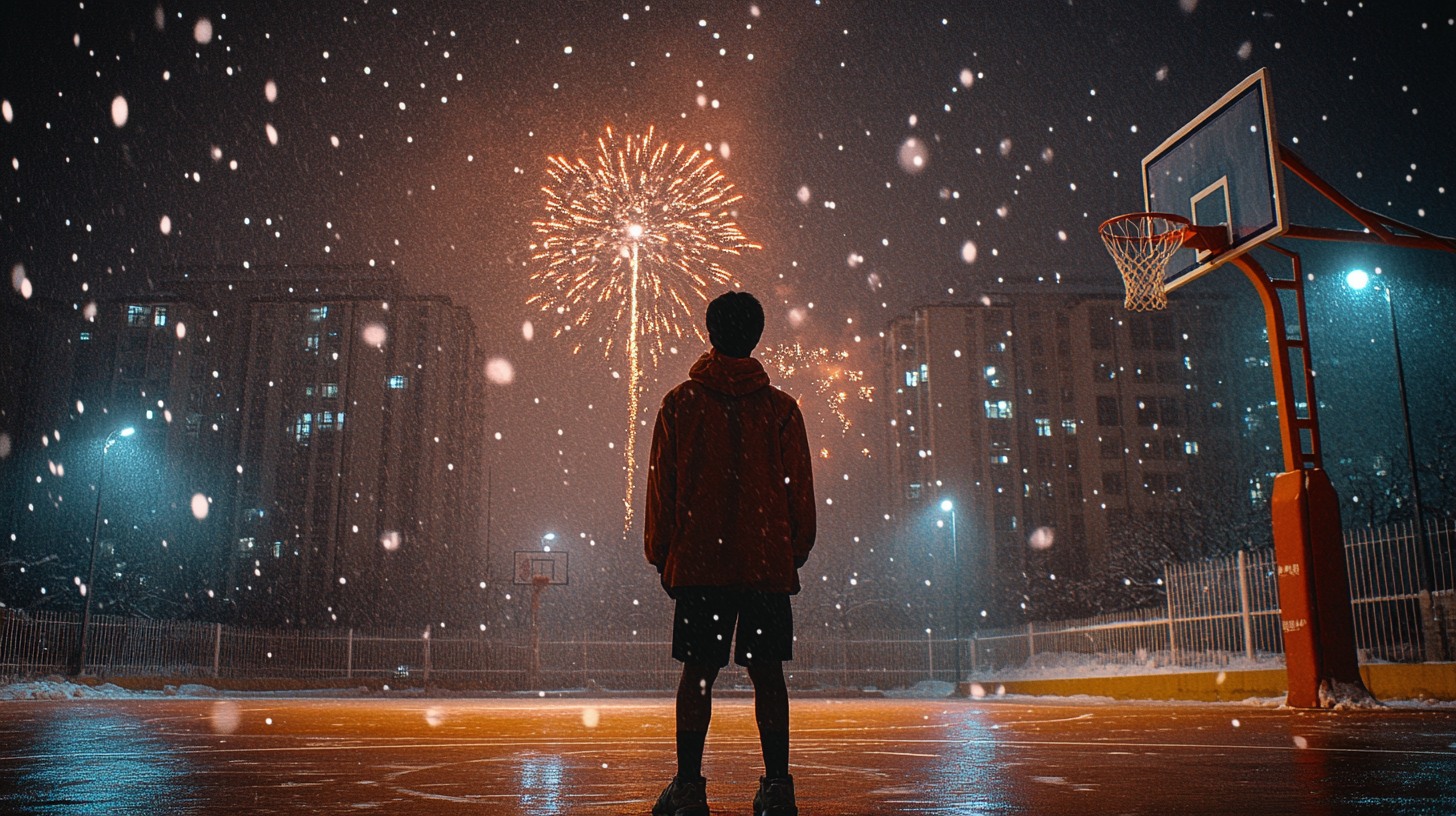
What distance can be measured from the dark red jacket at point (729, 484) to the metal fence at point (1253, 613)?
11261 mm

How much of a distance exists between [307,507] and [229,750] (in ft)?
194

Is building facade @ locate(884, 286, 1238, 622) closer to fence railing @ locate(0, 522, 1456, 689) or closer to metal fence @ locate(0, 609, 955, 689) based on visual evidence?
metal fence @ locate(0, 609, 955, 689)

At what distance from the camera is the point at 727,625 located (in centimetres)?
339

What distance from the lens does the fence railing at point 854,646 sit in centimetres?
1262

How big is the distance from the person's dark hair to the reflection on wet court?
1608 mm

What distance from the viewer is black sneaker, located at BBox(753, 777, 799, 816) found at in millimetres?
3119

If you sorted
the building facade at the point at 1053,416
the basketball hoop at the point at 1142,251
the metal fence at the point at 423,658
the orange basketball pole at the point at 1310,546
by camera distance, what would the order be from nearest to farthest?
the orange basketball pole at the point at 1310,546, the basketball hoop at the point at 1142,251, the metal fence at the point at 423,658, the building facade at the point at 1053,416

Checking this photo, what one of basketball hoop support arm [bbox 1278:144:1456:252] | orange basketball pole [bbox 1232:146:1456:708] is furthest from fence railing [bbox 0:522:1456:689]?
basketball hoop support arm [bbox 1278:144:1456:252]

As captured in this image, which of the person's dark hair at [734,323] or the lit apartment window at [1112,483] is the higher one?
the lit apartment window at [1112,483]

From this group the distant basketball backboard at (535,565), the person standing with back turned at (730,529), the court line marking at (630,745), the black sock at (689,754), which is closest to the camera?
the black sock at (689,754)

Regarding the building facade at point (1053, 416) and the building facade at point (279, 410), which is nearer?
the building facade at point (279, 410)

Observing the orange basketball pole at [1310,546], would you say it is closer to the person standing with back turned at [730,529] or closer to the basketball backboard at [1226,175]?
the basketball backboard at [1226,175]

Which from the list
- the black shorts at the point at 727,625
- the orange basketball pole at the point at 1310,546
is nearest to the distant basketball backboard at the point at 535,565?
the orange basketball pole at the point at 1310,546

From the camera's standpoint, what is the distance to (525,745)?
6855 mm
